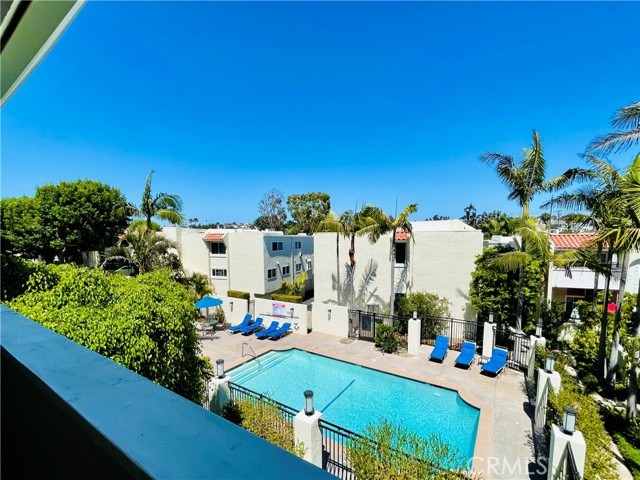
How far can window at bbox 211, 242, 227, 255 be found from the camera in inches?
902

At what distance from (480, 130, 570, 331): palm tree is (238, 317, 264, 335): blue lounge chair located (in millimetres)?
12229

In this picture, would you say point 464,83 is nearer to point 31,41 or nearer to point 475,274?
point 475,274

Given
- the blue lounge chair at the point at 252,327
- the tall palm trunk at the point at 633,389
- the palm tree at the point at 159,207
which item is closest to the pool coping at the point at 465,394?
the blue lounge chair at the point at 252,327

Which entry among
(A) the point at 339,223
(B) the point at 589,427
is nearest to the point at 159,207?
(A) the point at 339,223

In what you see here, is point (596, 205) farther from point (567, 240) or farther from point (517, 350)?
point (567, 240)

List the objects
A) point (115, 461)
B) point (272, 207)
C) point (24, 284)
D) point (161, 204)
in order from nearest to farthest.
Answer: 1. point (115, 461)
2. point (24, 284)
3. point (161, 204)
4. point (272, 207)

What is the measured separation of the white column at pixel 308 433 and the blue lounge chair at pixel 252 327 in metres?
10.1

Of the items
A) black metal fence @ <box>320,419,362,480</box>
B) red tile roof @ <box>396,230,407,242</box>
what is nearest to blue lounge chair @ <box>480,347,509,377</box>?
black metal fence @ <box>320,419,362,480</box>

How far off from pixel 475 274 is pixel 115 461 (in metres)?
15.3

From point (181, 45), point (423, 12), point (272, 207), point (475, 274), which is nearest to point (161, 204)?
point (181, 45)

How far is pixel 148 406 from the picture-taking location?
2.50ft

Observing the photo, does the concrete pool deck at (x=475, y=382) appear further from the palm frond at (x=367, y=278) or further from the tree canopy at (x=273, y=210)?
the tree canopy at (x=273, y=210)

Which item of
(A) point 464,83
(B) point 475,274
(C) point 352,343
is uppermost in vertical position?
Result: (A) point 464,83

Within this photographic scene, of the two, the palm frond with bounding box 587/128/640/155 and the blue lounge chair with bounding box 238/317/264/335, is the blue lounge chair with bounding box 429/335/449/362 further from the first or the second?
the blue lounge chair with bounding box 238/317/264/335
